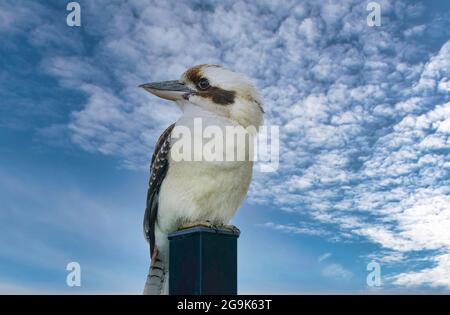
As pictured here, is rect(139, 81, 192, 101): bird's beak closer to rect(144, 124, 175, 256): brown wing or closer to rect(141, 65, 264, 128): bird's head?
rect(141, 65, 264, 128): bird's head

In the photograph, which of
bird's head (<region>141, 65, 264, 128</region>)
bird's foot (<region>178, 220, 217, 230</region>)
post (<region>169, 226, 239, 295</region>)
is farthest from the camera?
bird's head (<region>141, 65, 264, 128</region>)

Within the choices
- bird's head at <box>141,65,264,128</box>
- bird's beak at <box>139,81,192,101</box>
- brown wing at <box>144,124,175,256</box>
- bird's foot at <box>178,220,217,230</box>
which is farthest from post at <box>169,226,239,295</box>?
bird's beak at <box>139,81,192,101</box>

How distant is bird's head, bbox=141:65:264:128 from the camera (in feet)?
17.1

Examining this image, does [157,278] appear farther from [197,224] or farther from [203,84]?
[203,84]

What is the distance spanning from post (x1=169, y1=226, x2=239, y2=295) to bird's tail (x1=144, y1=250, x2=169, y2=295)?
34.0 inches

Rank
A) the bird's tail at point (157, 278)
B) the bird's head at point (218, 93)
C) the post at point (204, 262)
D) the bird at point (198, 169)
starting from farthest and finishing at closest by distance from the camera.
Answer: the bird's tail at point (157, 278) → the bird's head at point (218, 93) → the bird at point (198, 169) → the post at point (204, 262)

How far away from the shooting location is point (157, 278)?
213 inches

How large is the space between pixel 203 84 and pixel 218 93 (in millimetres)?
202

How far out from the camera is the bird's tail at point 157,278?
5332 mm

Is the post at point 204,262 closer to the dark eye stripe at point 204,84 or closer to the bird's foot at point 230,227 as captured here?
the bird's foot at point 230,227

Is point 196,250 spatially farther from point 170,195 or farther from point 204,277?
point 170,195

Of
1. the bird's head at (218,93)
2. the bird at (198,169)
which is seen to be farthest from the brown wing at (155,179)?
the bird's head at (218,93)

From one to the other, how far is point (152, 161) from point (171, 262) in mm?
1452
